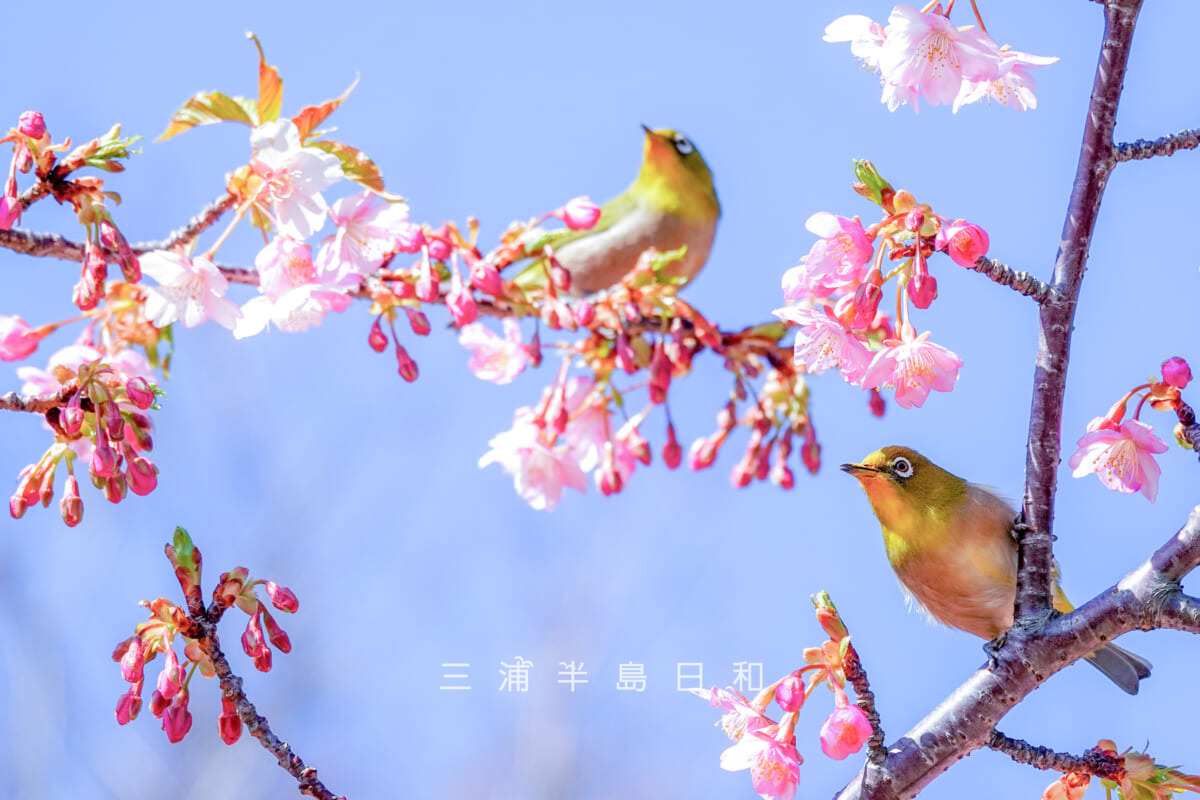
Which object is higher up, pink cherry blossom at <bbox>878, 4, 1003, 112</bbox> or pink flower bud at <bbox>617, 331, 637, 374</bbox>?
pink flower bud at <bbox>617, 331, 637, 374</bbox>

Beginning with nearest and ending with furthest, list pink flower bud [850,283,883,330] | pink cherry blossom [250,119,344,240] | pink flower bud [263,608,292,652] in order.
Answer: pink flower bud [850,283,883,330] → pink flower bud [263,608,292,652] → pink cherry blossom [250,119,344,240]

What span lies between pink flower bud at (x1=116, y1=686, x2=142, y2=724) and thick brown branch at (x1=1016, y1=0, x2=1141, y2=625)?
1.55 meters

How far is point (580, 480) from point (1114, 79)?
1.99 meters

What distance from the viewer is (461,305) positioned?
269 centimetres

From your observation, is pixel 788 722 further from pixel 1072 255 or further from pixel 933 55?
pixel 933 55

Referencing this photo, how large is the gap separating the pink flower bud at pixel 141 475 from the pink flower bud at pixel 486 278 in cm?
91

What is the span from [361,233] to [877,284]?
49.3 inches

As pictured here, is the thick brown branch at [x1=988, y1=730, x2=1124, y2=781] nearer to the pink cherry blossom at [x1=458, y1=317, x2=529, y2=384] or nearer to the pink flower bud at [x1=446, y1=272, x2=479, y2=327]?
the pink flower bud at [x1=446, y1=272, x2=479, y2=327]

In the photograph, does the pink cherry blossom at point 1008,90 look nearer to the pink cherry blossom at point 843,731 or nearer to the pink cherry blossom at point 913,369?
the pink cherry blossom at point 913,369

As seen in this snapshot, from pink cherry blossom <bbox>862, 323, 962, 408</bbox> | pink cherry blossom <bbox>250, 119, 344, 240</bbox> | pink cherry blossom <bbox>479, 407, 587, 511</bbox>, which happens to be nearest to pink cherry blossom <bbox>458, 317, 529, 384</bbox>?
pink cherry blossom <bbox>479, 407, 587, 511</bbox>

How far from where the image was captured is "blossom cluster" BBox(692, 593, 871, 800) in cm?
177

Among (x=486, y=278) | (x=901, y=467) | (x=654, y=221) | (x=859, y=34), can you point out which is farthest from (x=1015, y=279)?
(x=654, y=221)

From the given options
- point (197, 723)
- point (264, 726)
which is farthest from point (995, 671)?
point (197, 723)

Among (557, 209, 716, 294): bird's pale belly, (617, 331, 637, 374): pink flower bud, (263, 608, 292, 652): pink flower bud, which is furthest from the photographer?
(557, 209, 716, 294): bird's pale belly
